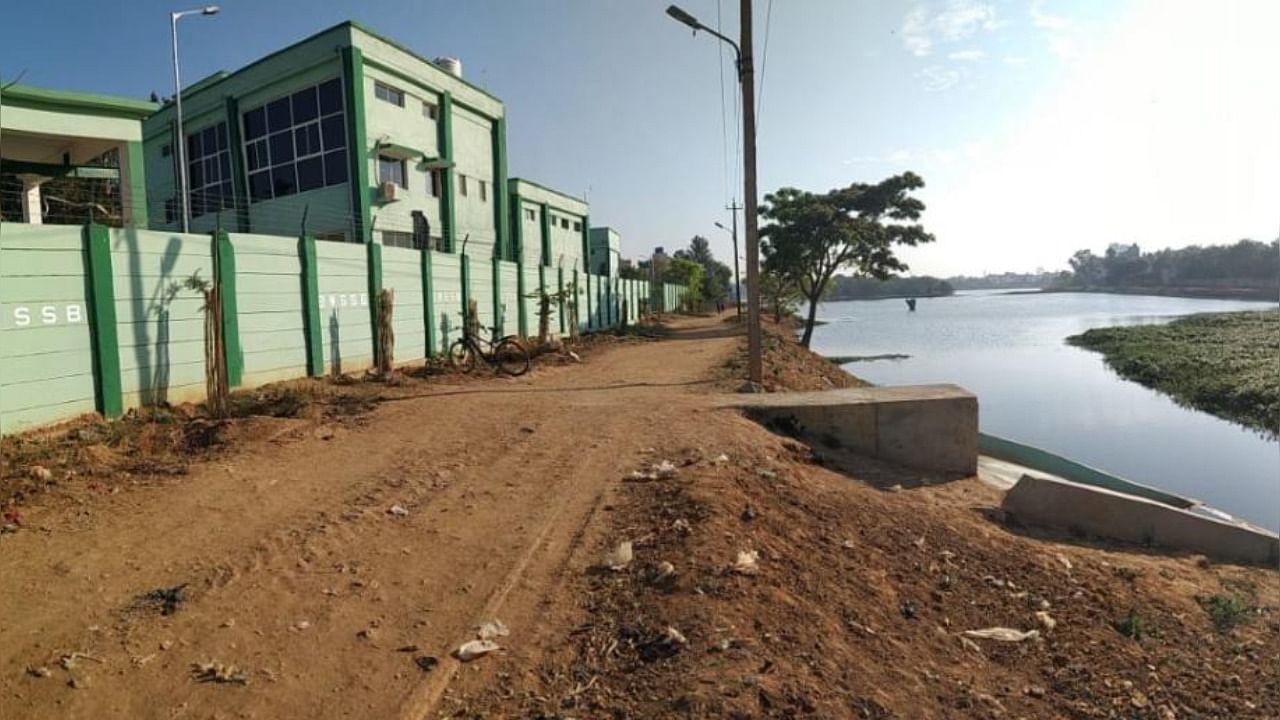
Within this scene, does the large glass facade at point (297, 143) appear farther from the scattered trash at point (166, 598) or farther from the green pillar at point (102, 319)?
the scattered trash at point (166, 598)

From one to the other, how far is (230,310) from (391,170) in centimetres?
1080

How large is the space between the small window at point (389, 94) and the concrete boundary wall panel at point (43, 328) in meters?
12.4

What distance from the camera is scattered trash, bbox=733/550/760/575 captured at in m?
3.57

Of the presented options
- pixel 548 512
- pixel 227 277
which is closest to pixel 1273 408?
pixel 548 512

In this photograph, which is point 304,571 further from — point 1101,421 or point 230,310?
point 1101,421

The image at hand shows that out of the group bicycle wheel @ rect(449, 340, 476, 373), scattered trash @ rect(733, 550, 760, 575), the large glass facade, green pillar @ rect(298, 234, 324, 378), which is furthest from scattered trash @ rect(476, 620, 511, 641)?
the large glass facade

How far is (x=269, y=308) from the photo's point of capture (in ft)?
30.8

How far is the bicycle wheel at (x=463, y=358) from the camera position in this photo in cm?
1239

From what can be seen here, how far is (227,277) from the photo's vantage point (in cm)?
868

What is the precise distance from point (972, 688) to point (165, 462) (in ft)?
20.4

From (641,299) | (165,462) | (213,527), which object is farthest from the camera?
(641,299)

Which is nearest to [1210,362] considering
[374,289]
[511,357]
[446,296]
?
[511,357]

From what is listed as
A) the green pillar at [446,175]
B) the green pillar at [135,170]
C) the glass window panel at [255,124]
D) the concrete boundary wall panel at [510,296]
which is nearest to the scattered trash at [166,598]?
the green pillar at [135,170]

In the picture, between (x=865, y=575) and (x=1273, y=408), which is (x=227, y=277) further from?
(x=1273, y=408)
